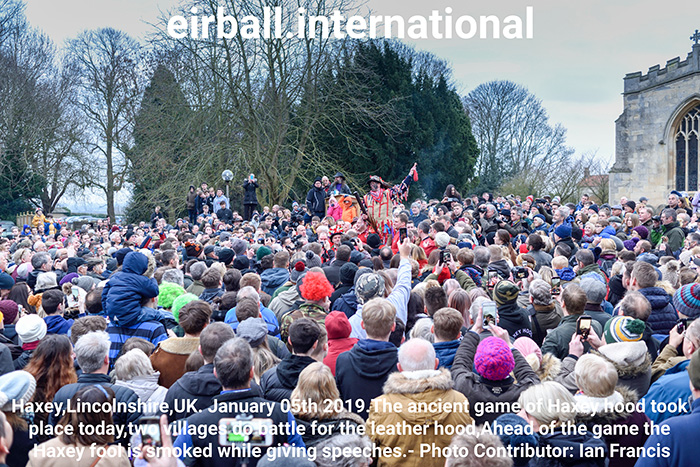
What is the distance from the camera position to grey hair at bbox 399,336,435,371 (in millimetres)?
3475

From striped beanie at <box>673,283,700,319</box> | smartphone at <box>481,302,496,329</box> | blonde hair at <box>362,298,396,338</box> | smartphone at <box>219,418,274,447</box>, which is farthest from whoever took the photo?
striped beanie at <box>673,283,700,319</box>

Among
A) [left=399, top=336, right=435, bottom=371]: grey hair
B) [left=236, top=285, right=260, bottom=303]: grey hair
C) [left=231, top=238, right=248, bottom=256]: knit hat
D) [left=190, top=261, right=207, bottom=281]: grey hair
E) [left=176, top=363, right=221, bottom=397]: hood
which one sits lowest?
[left=176, top=363, right=221, bottom=397]: hood

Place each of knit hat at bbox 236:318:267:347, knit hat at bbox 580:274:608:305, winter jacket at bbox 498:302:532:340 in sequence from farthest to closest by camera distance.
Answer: winter jacket at bbox 498:302:532:340 < knit hat at bbox 580:274:608:305 < knit hat at bbox 236:318:267:347

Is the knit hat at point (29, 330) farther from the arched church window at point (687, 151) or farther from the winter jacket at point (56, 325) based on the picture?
the arched church window at point (687, 151)

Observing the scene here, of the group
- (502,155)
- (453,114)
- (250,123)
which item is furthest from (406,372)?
(502,155)

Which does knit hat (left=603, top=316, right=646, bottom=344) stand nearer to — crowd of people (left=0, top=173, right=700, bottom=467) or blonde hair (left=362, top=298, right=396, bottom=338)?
crowd of people (left=0, top=173, right=700, bottom=467)

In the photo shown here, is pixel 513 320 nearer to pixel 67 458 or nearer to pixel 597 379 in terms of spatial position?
pixel 597 379

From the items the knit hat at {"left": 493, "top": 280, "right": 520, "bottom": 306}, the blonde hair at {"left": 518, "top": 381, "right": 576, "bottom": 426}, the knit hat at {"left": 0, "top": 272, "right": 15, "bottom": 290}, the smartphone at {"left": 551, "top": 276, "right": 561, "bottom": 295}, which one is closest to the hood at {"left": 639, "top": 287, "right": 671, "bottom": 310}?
the smartphone at {"left": 551, "top": 276, "right": 561, "bottom": 295}

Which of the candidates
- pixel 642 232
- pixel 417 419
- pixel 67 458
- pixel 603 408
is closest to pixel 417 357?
pixel 417 419

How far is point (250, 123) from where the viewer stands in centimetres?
2488

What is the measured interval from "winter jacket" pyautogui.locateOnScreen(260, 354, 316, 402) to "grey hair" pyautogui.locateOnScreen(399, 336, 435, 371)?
64 cm

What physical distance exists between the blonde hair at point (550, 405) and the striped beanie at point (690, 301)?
221cm

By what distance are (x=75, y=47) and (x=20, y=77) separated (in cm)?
496

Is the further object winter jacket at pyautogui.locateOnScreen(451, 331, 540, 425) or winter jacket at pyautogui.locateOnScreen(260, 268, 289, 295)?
winter jacket at pyautogui.locateOnScreen(260, 268, 289, 295)
